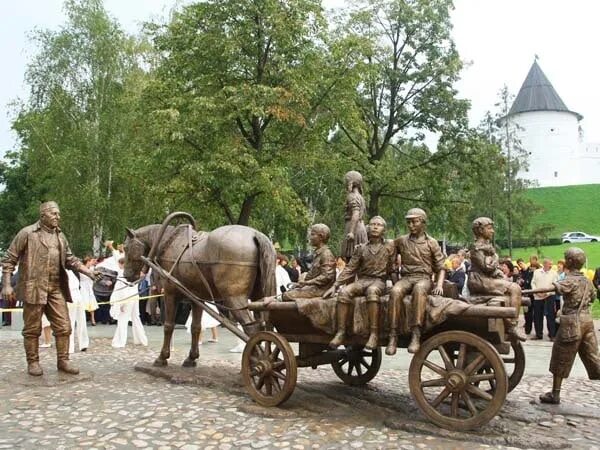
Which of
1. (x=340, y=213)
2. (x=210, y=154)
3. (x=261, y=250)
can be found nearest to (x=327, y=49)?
(x=210, y=154)

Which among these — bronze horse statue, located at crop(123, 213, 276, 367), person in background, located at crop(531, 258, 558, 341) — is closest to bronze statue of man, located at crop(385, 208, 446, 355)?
bronze horse statue, located at crop(123, 213, 276, 367)

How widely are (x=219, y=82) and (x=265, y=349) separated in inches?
519

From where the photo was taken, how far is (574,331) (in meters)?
6.39

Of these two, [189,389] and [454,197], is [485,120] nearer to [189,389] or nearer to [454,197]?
[454,197]

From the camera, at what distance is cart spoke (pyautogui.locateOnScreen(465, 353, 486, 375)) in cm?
531

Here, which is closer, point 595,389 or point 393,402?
point 393,402

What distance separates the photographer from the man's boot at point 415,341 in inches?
216

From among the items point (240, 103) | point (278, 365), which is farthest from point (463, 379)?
point (240, 103)

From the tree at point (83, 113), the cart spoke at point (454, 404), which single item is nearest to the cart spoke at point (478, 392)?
the cart spoke at point (454, 404)

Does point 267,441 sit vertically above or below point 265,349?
below

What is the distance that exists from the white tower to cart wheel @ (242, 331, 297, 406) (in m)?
62.3

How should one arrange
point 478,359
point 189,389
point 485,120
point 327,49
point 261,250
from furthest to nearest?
point 485,120
point 327,49
point 261,250
point 189,389
point 478,359

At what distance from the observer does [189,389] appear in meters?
7.20

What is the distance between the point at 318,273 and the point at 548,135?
2512 inches
